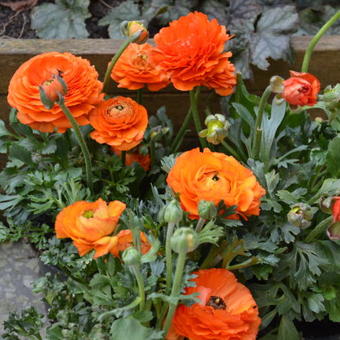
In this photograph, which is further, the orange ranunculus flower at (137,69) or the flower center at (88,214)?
the orange ranunculus flower at (137,69)

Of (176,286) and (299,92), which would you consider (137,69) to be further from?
(176,286)

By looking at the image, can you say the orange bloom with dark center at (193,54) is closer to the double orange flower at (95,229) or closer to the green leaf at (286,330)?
the double orange flower at (95,229)

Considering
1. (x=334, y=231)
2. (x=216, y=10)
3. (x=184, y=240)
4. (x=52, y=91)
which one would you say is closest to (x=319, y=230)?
(x=334, y=231)

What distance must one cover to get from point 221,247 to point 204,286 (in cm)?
8

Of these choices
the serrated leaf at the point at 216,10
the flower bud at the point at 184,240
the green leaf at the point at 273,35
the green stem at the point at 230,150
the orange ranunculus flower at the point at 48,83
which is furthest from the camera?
the serrated leaf at the point at 216,10

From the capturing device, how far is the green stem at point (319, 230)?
0.79 meters

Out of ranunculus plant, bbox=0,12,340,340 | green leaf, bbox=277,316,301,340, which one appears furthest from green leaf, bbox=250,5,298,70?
green leaf, bbox=277,316,301,340

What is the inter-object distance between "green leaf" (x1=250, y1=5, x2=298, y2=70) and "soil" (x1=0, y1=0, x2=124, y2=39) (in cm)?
35

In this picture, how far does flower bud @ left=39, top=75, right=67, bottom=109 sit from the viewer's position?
75 cm

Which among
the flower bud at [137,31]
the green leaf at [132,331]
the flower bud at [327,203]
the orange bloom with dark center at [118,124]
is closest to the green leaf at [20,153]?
the orange bloom with dark center at [118,124]

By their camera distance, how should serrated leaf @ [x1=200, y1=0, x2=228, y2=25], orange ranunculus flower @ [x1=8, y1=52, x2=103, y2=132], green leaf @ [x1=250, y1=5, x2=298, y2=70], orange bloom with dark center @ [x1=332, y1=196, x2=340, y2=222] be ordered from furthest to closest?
serrated leaf @ [x1=200, y1=0, x2=228, y2=25] → green leaf @ [x1=250, y1=5, x2=298, y2=70] → orange ranunculus flower @ [x1=8, y1=52, x2=103, y2=132] → orange bloom with dark center @ [x1=332, y1=196, x2=340, y2=222]

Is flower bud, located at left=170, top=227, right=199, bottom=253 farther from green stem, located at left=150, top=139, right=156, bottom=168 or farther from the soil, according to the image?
the soil

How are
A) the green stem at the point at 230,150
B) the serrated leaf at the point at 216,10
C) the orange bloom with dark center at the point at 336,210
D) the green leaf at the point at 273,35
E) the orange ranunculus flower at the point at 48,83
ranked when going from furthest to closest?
the serrated leaf at the point at 216,10, the green leaf at the point at 273,35, the green stem at the point at 230,150, the orange ranunculus flower at the point at 48,83, the orange bloom with dark center at the point at 336,210

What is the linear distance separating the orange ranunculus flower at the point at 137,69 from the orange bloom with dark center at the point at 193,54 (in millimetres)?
40
